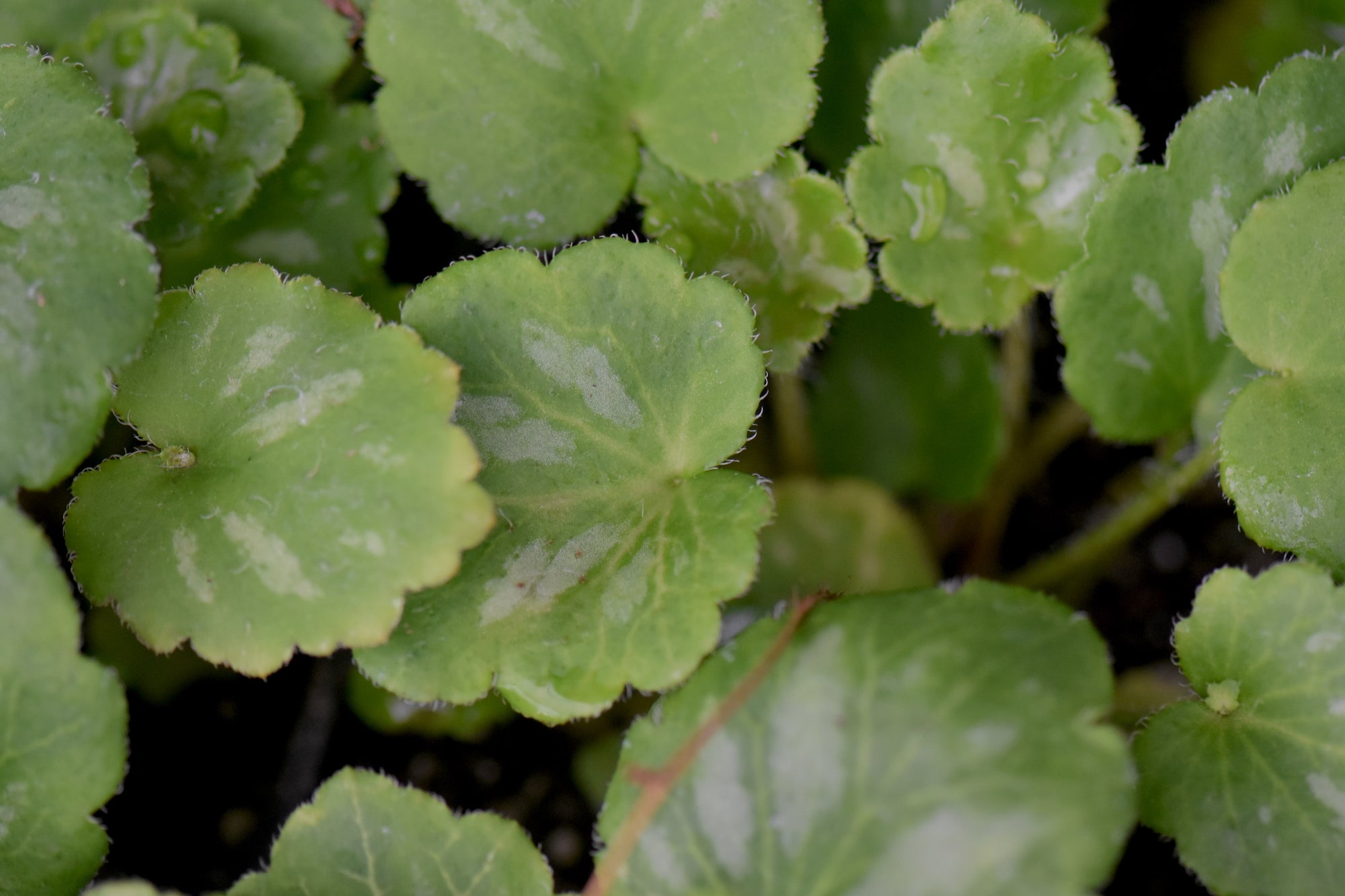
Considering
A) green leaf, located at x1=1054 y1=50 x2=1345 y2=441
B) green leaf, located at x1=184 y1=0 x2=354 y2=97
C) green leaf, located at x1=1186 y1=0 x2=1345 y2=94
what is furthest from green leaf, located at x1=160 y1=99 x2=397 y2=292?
green leaf, located at x1=1186 y1=0 x2=1345 y2=94

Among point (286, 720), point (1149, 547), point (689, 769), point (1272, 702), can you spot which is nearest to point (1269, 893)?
point (1272, 702)

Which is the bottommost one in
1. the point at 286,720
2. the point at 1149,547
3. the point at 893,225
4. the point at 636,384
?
the point at 286,720

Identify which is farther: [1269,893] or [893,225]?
[893,225]

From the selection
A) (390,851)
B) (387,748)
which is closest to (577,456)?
(390,851)

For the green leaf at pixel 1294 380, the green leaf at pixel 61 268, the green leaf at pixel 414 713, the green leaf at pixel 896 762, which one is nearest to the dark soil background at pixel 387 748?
the green leaf at pixel 414 713

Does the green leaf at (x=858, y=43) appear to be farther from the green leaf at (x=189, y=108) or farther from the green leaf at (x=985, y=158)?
the green leaf at (x=189, y=108)

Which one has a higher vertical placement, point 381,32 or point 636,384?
point 381,32

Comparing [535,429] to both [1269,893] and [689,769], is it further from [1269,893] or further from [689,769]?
[1269,893]

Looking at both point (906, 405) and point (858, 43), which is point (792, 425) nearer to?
point (906, 405)
